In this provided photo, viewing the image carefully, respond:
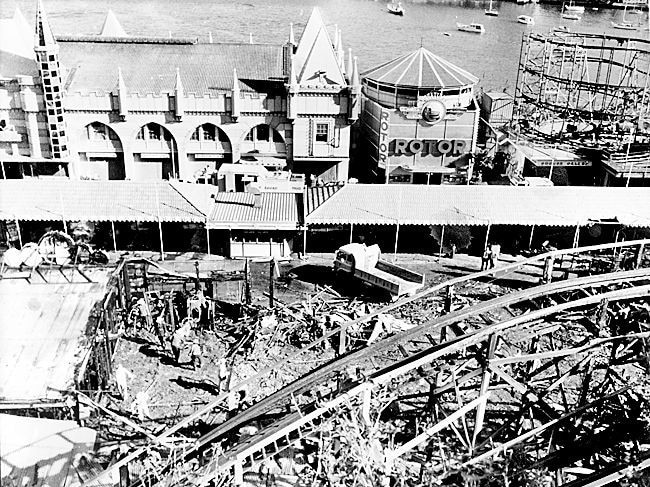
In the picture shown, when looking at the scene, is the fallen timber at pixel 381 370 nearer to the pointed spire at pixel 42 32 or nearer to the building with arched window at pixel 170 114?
the building with arched window at pixel 170 114

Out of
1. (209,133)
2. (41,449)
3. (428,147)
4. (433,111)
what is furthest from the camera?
→ (428,147)

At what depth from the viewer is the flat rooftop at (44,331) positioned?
73.3 ft

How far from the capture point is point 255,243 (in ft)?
119

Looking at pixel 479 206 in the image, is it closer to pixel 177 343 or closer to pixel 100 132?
pixel 177 343

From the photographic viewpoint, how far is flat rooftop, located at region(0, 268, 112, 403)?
22.3 m

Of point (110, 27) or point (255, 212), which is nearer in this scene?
point (255, 212)

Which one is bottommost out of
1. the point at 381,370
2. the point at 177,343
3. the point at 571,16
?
the point at 177,343

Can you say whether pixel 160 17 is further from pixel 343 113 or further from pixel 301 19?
pixel 343 113

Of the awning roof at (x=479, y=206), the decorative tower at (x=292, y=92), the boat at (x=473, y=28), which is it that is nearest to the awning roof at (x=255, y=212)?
the awning roof at (x=479, y=206)

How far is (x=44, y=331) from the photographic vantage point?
25094mm

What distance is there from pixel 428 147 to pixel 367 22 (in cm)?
10572

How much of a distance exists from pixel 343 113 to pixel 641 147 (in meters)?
22.7

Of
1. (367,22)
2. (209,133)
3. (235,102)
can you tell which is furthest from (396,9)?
(235,102)

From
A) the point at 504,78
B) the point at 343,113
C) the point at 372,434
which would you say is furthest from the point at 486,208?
the point at 504,78
